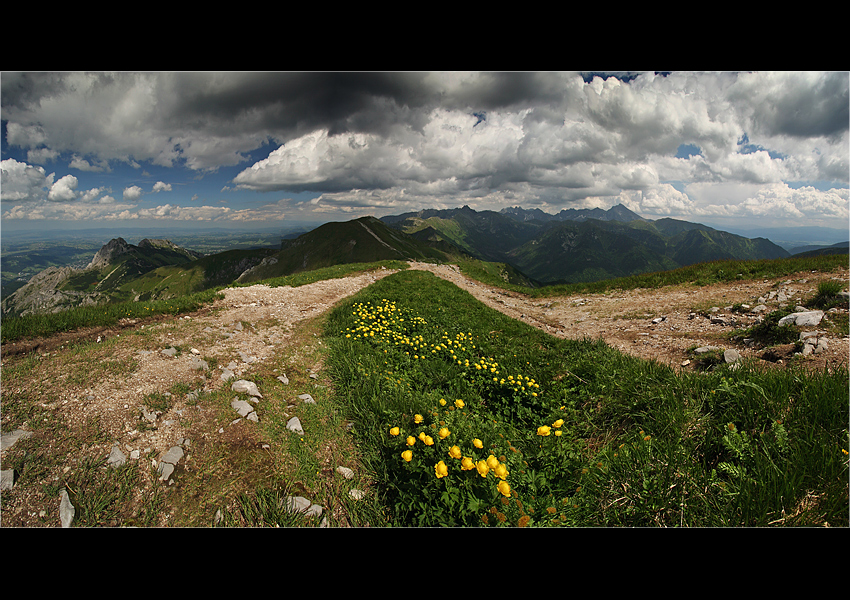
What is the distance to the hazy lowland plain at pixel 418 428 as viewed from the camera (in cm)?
268

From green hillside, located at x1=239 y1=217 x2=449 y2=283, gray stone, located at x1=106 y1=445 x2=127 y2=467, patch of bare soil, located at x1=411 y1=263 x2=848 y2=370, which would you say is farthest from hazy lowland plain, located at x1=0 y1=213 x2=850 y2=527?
green hillside, located at x1=239 y1=217 x2=449 y2=283

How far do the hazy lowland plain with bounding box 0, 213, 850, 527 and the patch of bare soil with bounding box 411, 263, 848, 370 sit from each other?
14 cm

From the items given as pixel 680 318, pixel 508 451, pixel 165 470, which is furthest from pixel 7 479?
pixel 680 318

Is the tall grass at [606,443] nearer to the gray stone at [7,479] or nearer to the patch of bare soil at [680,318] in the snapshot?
the patch of bare soil at [680,318]

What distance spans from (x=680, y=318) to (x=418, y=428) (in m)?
11.4

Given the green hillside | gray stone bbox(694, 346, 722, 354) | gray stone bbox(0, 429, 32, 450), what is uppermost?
the green hillside

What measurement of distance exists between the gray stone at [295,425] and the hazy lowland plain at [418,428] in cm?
4

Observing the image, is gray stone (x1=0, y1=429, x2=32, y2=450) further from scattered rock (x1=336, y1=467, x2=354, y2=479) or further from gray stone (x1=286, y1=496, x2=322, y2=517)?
scattered rock (x1=336, y1=467, x2=354, y2=479)

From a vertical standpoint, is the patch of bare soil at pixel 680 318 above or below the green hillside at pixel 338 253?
below

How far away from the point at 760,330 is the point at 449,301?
29.4 feet

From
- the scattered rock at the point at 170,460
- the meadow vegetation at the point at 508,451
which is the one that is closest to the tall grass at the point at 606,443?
the meadow vegetation at the point at 508,451

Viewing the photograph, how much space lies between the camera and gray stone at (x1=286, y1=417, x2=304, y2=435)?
4.28m

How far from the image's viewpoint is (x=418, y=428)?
379 centimetres
